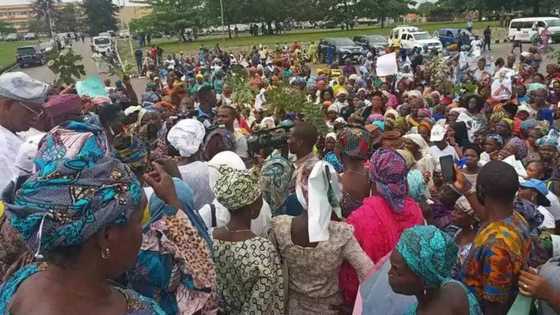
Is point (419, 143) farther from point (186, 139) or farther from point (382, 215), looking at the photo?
point (382, 215)

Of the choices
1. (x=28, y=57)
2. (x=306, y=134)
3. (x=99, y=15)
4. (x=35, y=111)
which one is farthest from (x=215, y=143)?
(x=99, y=15)

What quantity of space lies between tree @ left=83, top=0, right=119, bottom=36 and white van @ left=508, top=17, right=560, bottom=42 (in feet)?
211

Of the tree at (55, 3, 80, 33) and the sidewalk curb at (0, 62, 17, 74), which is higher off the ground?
the tree at (55, 3, 80, 33)

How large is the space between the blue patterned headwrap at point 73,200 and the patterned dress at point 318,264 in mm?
1511

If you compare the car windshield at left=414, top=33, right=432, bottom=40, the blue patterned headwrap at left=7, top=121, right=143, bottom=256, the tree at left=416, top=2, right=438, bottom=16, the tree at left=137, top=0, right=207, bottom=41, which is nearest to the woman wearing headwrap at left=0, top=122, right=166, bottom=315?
the blue patterned headwrap at left=7, top=121, right=143, bottom=256

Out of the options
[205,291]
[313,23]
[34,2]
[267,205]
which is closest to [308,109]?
[267,205]

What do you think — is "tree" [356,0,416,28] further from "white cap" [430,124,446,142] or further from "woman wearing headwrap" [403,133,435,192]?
"woman wearing headwrap" [403,133,435,192]

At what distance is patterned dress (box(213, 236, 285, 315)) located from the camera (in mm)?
2996

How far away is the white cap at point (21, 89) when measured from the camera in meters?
3.69

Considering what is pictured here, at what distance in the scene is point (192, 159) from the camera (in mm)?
4531

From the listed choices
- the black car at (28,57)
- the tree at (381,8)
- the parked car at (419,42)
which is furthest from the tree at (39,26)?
the parked car at (419,42)

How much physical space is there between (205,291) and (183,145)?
1.99 m

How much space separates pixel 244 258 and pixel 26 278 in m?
1.35

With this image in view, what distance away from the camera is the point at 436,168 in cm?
591
